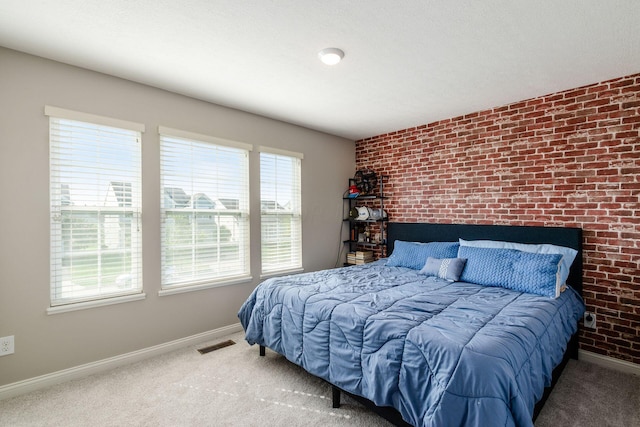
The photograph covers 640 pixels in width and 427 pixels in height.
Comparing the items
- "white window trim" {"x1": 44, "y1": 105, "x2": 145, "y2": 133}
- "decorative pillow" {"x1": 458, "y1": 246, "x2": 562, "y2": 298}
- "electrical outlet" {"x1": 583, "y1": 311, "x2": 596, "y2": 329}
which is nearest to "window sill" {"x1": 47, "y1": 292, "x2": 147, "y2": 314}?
"white window trim" {"x1": 44, "y1": 105, "x2": 145, "y2": 133}

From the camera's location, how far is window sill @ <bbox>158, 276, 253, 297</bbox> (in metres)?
3.01

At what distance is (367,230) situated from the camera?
15.8 ft

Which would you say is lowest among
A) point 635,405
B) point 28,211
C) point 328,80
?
point 635,405

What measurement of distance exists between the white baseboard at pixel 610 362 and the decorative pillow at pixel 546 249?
0.72 metres

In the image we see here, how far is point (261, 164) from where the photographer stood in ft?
12.4

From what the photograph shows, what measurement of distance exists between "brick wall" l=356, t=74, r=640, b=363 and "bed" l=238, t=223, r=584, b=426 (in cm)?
18

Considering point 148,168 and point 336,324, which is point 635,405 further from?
point 148,168

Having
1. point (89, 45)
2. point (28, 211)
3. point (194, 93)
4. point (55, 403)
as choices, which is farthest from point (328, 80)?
point (55, 403)

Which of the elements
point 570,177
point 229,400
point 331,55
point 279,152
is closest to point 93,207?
point 229,400

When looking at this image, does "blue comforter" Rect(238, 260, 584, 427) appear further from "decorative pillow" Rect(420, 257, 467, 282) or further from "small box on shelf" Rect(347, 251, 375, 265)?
"small box on shelf" Rect(347, 251, 375, 265)

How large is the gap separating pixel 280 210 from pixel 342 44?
2.22 meters

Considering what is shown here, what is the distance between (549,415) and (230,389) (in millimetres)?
2209

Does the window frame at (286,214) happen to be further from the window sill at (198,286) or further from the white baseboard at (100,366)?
the white baseboard at (100,366)

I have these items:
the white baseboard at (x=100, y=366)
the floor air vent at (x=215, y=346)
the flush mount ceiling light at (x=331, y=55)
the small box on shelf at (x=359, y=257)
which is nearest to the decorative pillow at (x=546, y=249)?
the small box on shelf at (x=359, y=257)
